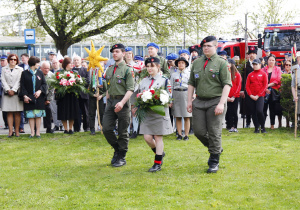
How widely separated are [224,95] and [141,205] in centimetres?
239

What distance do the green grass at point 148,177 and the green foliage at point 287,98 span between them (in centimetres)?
151

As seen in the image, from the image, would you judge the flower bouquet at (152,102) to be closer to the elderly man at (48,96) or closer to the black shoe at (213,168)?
the black shoe at (213,168)

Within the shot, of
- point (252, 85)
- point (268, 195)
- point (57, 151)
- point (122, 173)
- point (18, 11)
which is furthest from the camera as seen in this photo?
point (18, 11)

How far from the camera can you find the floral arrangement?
11125mm

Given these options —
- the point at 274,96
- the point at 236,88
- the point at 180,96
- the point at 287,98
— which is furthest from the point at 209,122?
the point at 274,96

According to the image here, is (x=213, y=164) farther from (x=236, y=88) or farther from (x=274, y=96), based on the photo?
(x=274, y=96)

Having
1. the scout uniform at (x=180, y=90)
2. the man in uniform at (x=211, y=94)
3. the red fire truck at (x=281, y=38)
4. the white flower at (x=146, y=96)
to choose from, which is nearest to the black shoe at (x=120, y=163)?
the white flower at (x=146, y=96)

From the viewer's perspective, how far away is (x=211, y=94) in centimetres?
689

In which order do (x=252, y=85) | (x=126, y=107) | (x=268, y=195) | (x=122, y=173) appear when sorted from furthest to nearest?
(x=252, y=85) < (x=126, y=107) < (x=122, y=173) < (x=268, y=195)

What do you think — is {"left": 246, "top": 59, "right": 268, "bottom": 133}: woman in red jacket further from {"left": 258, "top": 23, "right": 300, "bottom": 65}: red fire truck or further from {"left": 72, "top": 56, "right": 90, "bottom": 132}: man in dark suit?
{"left": 258, "top": 23, "right": 300, "bottom": 65}: red fire truck

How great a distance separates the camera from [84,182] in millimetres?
6590

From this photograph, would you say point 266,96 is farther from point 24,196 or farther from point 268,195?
point 24,196

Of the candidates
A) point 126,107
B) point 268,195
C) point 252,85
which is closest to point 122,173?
point 126,107

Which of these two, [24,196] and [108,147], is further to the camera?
[108,147]
